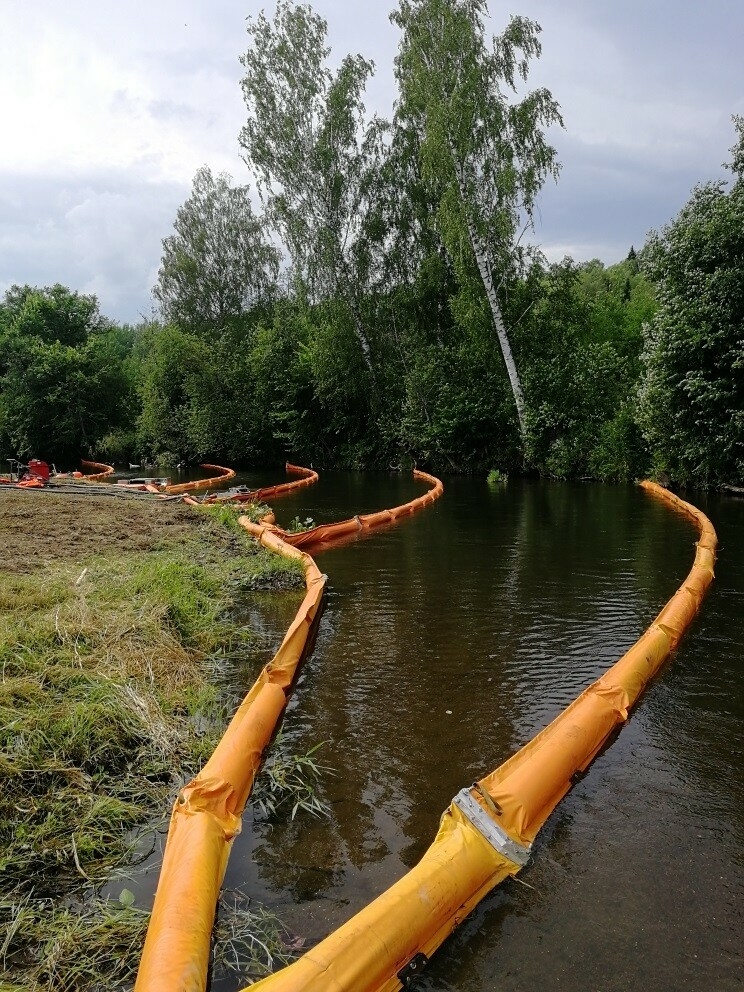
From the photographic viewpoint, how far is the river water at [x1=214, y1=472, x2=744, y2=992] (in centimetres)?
261

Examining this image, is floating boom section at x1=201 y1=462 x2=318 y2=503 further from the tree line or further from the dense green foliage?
the dense green foliage

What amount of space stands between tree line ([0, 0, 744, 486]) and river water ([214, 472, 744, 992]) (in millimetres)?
8385

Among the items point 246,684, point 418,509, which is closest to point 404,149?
point 418,509

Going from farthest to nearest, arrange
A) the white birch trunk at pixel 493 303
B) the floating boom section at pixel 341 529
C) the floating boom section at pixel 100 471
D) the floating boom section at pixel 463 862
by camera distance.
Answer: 1. the floating boom section at pixel 100 471
2. the white birch trunk at pixel 493 303
3. the floating boom section at pixel 341 529
4. the floating boom section at pixel 463 862

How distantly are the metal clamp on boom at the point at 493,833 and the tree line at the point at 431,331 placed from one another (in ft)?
43.8

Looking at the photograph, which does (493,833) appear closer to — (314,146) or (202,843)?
(202,843)

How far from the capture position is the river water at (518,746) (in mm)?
2611

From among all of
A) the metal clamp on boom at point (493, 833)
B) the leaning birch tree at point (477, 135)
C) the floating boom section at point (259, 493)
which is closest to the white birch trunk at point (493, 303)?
the leaning birch tree at point (477, 135)

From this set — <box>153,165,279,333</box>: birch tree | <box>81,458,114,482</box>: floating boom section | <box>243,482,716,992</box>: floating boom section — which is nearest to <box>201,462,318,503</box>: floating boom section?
<box>81,458,114,482</box>: floating boom section

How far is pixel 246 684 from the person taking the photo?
204 inches

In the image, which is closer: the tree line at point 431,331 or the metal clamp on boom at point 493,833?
the metal clamp on boom at point 493,833

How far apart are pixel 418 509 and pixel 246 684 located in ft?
32.0

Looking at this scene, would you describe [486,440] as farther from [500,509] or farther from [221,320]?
[221,320]

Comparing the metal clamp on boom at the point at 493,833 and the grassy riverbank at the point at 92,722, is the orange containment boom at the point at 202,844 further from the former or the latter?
the metal clamp on boom at the point at 493,833
